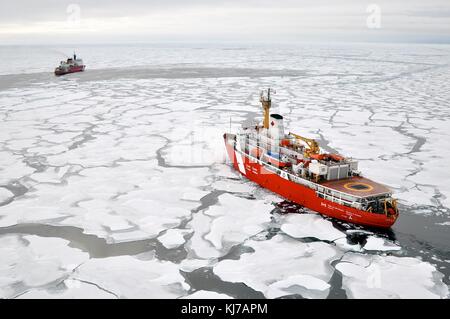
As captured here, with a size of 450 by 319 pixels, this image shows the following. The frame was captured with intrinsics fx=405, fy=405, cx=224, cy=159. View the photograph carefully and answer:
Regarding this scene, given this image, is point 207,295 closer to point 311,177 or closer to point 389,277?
point 389,277

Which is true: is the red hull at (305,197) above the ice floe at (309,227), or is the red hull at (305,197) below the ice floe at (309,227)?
above

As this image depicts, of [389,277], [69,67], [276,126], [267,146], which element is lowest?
[389,277]

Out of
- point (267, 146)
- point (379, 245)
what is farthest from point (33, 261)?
point (267, 146)

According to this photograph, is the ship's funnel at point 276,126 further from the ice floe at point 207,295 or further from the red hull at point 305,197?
the ice floe at point 207,295

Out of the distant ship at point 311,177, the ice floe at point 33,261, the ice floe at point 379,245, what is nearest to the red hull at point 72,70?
the distant ship at point 311,177

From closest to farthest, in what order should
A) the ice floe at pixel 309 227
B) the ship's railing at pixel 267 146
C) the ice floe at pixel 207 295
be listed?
the ice floe at pixel 207 295 → the ice floe at pixel 309 227 → the ship's railing at pixel 267 146

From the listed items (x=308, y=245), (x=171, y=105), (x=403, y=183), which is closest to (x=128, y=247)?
(x=308, y=245)
